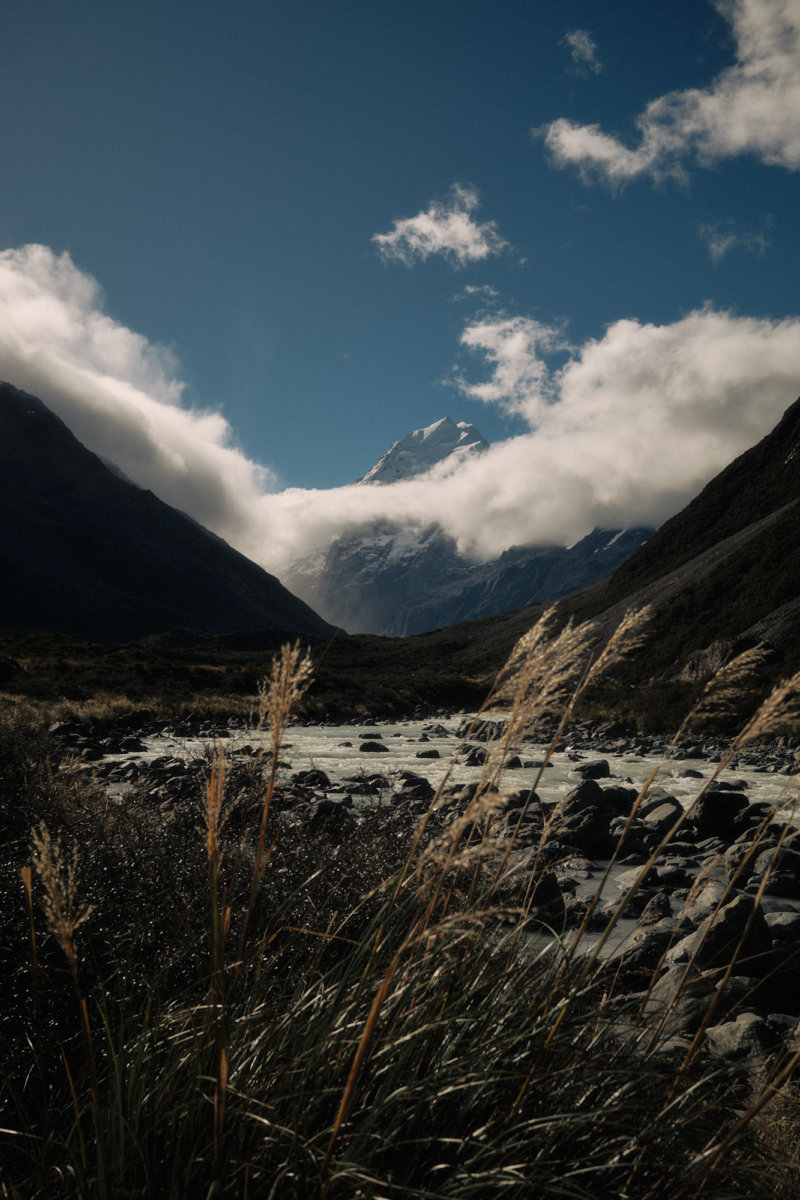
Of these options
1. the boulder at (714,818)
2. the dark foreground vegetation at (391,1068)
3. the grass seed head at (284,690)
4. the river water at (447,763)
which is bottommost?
the river water at (447,763)

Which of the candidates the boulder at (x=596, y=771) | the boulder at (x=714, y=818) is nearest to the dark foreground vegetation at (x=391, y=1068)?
the boulder at (x=714, y=818)

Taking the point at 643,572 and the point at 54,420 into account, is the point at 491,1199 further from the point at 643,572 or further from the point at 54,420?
the point at 54,420

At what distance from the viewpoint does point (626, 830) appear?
172 cm

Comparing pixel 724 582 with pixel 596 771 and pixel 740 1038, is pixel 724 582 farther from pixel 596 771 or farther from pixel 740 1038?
pixel 740 1038

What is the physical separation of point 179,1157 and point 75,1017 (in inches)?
62.2

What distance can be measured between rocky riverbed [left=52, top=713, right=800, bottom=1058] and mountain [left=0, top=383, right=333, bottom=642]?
110439 mm

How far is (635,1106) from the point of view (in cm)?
165

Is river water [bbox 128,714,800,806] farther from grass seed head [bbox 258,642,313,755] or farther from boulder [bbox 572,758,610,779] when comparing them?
grass seed head [bbox 258,642,313,755]

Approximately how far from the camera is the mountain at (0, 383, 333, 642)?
120 m

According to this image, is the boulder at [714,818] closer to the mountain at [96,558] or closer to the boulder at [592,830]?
the boulder at [592,830]

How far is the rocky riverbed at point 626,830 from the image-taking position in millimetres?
2633

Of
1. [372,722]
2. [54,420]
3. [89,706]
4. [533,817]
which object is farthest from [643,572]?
[54,420]

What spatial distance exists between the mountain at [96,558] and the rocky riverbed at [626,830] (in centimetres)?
11044

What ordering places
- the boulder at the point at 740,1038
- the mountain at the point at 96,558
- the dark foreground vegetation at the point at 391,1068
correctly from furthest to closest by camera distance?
the mountain at the point at 96,558 < the boulder at the point at 740,1038 < the dark foreground vegetation at the point at 391,1068
